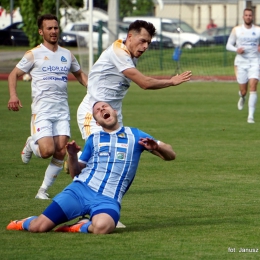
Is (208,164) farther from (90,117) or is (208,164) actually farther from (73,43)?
(73,43)

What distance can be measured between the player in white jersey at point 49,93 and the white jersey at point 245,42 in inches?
378

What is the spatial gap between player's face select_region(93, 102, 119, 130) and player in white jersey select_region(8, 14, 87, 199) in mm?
2192

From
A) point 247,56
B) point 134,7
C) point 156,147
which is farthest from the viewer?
point 134,7

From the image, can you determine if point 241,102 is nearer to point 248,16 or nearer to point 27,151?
point 248,16

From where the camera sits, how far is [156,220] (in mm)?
8578

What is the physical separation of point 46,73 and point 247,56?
393 inches

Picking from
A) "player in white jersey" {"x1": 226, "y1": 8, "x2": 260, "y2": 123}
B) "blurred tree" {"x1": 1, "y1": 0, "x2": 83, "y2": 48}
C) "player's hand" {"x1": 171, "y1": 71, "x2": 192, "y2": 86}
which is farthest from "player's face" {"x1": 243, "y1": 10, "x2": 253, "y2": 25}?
"blurred tree" {"x1": 1, "y1": 0, "x2": 83, "y2": 48}

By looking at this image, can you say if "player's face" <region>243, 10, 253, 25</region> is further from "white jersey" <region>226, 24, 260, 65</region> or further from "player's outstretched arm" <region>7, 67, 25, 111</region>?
"player's outstretched arm" <region>7, 67, 25, 111</region>

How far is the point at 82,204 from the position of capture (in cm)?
781

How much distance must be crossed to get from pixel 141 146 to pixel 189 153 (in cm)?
617

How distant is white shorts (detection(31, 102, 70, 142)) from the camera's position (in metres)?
10.1

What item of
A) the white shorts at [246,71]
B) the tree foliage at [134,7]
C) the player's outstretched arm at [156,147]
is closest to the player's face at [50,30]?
the player's outstretched arm at [156,147]

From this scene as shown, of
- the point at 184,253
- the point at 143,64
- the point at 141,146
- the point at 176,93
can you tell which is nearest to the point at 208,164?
the point at 141,146

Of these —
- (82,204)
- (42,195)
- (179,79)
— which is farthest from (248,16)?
(82,204)
